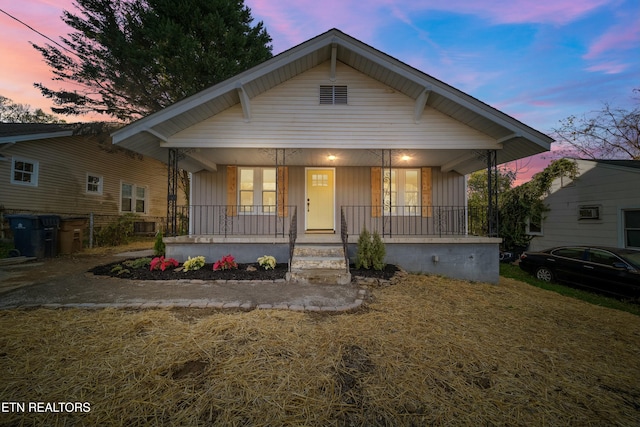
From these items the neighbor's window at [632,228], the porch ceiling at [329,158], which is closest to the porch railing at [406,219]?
the porch ceiling at [329,158]

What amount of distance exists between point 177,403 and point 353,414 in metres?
1.32

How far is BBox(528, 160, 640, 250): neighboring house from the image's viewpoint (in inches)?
319

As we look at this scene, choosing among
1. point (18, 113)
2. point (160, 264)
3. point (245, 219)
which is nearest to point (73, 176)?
point (245, 219)

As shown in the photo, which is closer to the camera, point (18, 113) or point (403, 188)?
point (403, 188)

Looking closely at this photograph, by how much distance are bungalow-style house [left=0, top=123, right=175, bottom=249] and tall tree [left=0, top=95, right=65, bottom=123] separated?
52.6ft

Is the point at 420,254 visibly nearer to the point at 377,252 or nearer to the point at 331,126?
the point at 377,252

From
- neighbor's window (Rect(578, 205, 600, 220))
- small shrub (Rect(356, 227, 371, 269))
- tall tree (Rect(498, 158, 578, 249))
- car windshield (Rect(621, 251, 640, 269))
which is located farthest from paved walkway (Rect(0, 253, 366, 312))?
tall tree (Rect(498, 158, 578, 249))

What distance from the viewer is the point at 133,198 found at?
49.6 feet

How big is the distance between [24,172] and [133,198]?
523 centimetres

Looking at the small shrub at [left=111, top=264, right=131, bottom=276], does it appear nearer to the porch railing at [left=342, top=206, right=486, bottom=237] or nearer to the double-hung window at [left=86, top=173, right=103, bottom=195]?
the porch railing at [left=342, top=206, right=486, bottom=237]

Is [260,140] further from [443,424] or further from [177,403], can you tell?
[443,424]

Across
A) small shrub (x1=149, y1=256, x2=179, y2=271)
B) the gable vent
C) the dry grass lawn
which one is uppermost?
the gable vent

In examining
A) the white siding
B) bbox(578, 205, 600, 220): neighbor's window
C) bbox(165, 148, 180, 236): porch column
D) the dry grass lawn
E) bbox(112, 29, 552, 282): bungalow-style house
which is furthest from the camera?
bbox(578, 205, 600, 220): neighbor's window

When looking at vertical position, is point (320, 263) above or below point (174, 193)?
below
